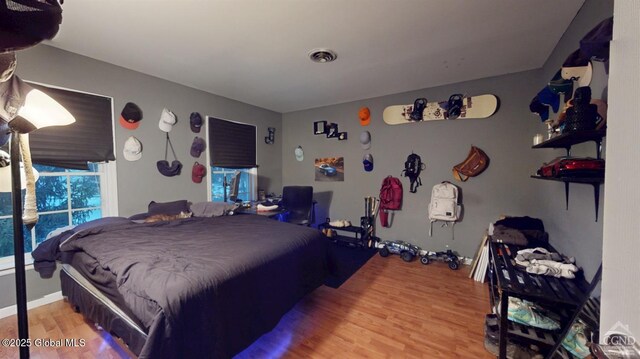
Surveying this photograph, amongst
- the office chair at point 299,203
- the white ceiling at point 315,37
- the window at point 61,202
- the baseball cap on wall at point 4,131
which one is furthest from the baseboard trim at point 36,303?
the office chair at point 299,203

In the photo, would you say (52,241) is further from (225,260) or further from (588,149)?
(588,149)

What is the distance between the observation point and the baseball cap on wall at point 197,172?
3533 millimetres

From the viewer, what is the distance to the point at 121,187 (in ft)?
9.28

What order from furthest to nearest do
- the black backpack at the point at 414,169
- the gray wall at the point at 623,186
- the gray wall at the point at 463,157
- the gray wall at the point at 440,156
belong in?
the black backpack at the point at 414,169 < the gray wall at the point at 440,156 < the gray wall at the point at 463,157 < the gray wall at the point at 623,186

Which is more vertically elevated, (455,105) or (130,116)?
(455,105)

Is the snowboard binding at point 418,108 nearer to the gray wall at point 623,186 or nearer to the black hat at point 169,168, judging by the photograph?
the gray wall at point 623,186

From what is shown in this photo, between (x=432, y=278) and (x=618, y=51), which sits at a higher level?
(x=618, y=51)

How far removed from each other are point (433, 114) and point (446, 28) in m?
1.64

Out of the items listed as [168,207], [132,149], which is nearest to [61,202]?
[132,149]

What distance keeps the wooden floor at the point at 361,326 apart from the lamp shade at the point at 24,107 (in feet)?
5.89

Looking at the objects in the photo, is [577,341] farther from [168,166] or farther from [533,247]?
[168,166]

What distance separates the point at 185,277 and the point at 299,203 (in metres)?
2.84

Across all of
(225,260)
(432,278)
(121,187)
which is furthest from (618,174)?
(121,187)

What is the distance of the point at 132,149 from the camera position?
9.36ft
